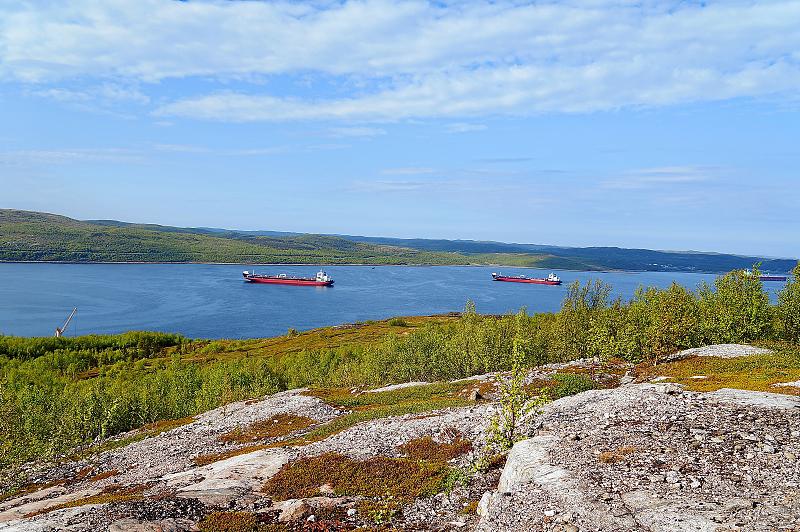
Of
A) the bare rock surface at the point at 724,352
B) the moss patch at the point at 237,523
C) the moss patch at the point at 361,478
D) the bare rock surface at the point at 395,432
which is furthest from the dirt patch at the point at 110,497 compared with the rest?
the bare rock surface at the point at 724,352

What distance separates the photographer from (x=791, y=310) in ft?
186

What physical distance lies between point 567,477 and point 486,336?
59.0 meters

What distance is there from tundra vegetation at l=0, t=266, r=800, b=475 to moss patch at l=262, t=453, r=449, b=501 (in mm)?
6281

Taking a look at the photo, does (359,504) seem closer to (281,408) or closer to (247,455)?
(247,455)

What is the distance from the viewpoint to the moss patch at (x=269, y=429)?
3686 centimetres

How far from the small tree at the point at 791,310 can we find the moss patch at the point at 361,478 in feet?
177

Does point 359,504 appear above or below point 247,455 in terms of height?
above

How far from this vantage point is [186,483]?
2273 centimetres

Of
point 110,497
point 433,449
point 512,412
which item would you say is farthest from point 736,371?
point 110,497

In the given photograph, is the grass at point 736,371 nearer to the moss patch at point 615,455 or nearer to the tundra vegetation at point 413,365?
the tundra vegetation at point 413,365

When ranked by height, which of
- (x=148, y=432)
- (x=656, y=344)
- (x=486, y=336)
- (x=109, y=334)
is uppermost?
(x=656, y=344)

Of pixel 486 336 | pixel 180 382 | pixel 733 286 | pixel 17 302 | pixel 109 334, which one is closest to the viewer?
pixel 733 286

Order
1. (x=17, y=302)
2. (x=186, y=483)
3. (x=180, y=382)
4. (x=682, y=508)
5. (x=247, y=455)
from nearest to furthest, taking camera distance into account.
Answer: (x=682, y=508) < (x=186, y=483) < (x=247, y=455) < (x=180, y=382) < (x=17, y=302)

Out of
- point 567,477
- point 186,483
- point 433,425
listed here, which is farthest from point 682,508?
point 186,483
